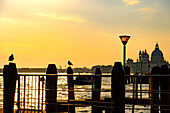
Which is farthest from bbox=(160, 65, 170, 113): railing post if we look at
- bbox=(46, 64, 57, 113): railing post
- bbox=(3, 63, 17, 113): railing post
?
bbox=(3, 63, 17, 113): railing post

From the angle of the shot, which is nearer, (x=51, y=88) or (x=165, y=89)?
(x=51, y=88)

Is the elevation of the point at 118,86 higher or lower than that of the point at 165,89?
higher

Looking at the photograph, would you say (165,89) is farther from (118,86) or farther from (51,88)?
(118,86)

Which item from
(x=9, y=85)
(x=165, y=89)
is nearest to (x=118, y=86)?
(x=9, y=85)

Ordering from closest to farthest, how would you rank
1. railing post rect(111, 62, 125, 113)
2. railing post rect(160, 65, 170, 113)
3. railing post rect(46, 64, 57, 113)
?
railing post rect(111, 62, 125, 113) → railing post rect(46, 64, 57, 113) → railing post rect(160, 65, 170, 113)

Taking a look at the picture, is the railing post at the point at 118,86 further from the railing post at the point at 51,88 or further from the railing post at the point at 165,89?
the railing post at the point at 165,89

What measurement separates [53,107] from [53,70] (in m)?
1.53

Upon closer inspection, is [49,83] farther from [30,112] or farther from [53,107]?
[30,112]

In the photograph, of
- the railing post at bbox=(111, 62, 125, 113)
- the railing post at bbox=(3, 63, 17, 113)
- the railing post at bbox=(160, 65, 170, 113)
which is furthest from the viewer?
the railing post at bbox=(160, 65, 170, 113)

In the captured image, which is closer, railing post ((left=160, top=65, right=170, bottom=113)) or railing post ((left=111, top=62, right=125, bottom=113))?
railing post ((left=111, top=62, right=125, bottom=113))

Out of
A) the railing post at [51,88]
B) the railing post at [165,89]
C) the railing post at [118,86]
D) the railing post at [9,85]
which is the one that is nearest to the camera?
the railing post at [118,86]

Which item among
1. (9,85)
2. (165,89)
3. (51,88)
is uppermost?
(9,85)

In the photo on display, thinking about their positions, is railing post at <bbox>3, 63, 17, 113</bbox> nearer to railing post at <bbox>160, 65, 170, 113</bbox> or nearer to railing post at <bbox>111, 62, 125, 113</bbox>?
railing post at <bbox>111, 62, 125, 113</bbox>

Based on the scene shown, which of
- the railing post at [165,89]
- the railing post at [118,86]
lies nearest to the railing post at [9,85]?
the railing post at [118,86]
